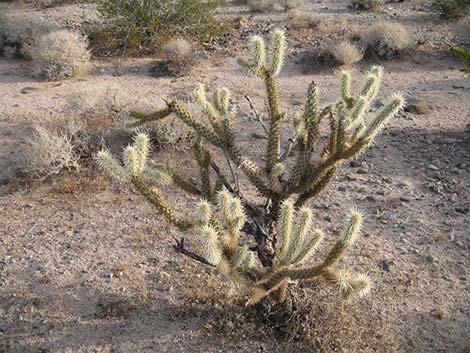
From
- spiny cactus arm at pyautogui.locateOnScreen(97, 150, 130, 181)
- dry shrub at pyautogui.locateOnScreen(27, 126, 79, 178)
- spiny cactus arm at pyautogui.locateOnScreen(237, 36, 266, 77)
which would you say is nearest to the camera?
spiny cactus arm at pyautogui.locateOnScreen(97, 150, 130, 181)

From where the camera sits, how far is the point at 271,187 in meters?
4.23

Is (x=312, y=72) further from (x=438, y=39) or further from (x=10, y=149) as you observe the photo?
(x=10, y=149)

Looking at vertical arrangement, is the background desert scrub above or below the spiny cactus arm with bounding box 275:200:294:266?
below

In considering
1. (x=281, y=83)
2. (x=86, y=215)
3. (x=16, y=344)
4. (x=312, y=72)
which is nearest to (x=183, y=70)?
(x=281, y=83)

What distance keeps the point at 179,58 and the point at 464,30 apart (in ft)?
20.6

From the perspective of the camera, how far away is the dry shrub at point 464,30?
38.3 ft

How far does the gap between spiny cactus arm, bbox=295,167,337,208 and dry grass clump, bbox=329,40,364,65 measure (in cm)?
682

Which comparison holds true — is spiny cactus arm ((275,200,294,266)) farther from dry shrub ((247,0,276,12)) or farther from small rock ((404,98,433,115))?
dry shrub ((247,0,276,12))

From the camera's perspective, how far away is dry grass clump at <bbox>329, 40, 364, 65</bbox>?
34.4 ft

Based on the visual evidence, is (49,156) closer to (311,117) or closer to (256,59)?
(256,59)

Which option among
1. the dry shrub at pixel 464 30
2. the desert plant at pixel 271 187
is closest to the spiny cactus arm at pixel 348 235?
the desert plant at pixel 271 187

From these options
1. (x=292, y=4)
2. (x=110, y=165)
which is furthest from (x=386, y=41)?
(x=110, y=165)

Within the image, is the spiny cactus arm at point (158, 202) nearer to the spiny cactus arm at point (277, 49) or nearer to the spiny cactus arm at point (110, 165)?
the spiny cactus arm at point (110, 165)

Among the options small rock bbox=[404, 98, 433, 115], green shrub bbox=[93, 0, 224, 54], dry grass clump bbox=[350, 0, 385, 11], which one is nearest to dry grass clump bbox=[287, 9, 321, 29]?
dry grass clump bbox=[350, 0, 385, 11]
